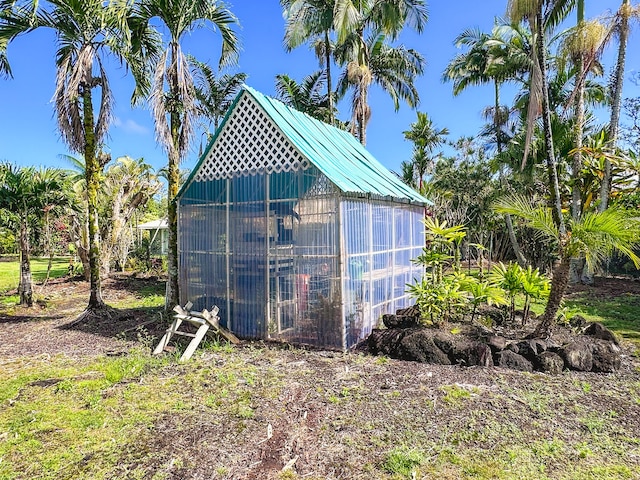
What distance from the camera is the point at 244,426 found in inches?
161

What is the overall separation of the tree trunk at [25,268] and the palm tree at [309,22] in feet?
32.2

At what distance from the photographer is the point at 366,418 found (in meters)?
4.22

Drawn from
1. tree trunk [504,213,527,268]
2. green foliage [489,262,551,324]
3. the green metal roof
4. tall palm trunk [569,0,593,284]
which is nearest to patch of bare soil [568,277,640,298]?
tall palm trunk [569,0,593,284]

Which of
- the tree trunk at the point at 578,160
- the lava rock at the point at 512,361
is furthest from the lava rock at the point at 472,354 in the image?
the tree trunk at the point at 578,160

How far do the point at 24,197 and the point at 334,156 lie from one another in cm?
754

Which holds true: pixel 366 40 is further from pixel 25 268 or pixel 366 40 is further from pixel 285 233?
pixel 25 268

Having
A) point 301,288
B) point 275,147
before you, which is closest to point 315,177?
point 275,147

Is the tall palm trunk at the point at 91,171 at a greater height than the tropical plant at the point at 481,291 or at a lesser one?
greater

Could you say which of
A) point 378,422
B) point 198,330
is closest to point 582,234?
point 378,422

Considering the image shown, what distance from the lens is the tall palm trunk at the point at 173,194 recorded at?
27.0ft

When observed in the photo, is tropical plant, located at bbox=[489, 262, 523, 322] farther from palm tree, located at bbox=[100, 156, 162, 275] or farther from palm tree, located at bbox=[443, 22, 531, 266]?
palm tree, located at bbox=[100, 156, 162, 275]

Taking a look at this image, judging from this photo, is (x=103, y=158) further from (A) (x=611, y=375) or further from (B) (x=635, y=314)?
(B) (x=635, y=314)

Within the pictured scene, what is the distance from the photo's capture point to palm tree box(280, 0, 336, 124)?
14203 mm

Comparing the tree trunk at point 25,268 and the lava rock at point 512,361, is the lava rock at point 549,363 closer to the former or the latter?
the lava rock at point 512,361
